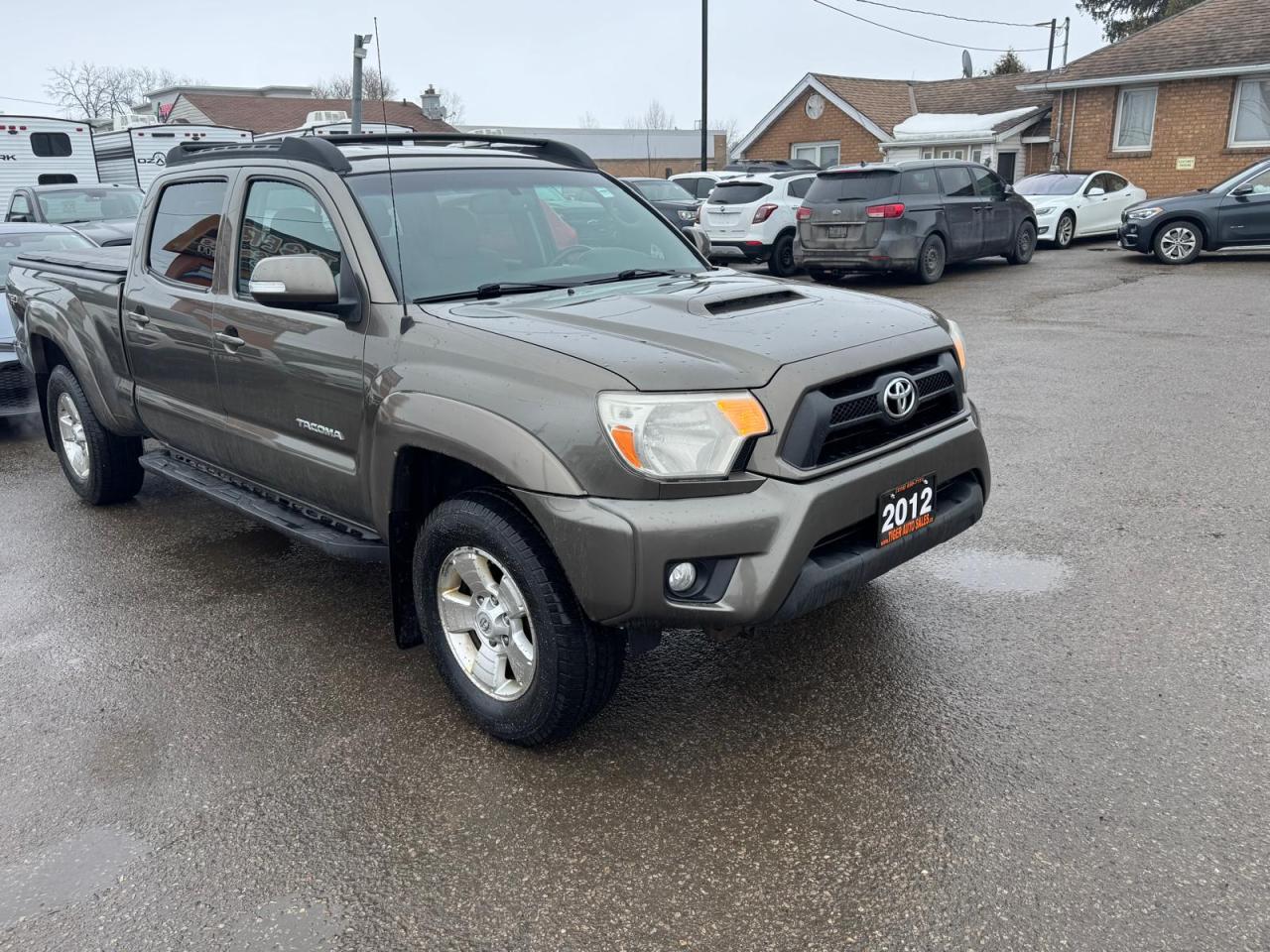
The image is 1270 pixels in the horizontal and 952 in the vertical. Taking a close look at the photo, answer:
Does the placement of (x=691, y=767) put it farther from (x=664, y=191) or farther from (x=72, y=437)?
(x=664, y=191)

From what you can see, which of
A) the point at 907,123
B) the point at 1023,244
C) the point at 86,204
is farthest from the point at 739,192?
the point at 907,123

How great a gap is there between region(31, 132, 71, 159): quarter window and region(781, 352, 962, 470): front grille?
20.6m

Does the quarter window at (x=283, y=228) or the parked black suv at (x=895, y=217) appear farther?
the parked black suv at (x=895, y=217)

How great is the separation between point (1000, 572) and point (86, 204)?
14402 millimetres


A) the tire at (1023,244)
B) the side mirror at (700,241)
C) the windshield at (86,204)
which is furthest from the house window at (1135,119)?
the side mirror at (700,241)

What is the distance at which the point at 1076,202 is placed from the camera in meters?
19.0

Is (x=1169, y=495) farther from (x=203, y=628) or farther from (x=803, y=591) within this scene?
(x=203, y=628)

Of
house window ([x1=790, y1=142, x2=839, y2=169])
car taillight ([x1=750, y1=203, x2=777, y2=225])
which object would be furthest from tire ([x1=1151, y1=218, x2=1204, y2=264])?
Answer: house window ([x1=790, y1=142, x2=839, y2=169])

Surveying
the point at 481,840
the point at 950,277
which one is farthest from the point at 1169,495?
the point at 950,277

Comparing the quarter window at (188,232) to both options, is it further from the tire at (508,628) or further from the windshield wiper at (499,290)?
the tire at (508,628)

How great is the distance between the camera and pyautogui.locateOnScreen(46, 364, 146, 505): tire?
18.5 ft

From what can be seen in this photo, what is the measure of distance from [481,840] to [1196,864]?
1.88 metres

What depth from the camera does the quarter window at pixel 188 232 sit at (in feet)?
14.4

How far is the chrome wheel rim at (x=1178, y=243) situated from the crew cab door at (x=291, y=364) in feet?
50.5
